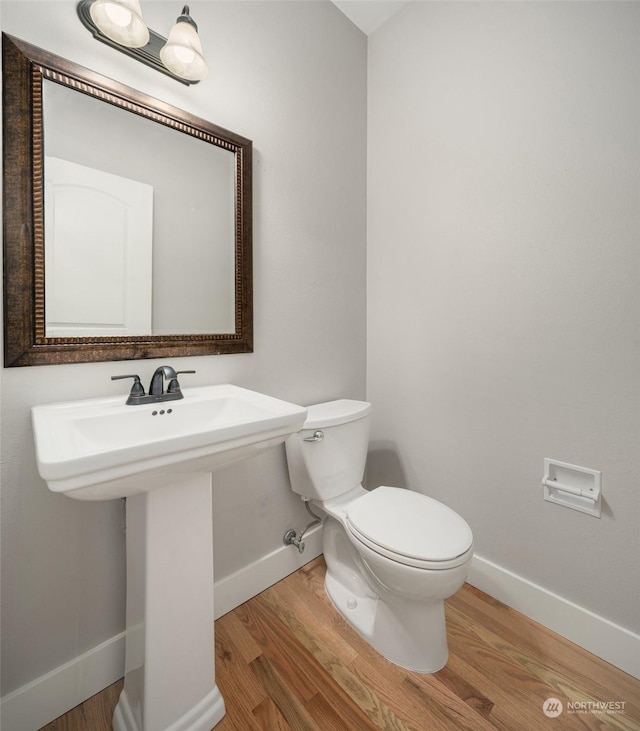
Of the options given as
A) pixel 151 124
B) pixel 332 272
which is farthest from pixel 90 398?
pixel 332 272

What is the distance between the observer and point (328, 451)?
55.1 inches

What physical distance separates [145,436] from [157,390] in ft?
0.47

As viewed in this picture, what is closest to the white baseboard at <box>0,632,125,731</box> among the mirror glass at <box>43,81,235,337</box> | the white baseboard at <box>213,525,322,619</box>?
the white baseboard at <box>213,525,322,619</box>

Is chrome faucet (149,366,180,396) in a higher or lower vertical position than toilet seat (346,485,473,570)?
higher

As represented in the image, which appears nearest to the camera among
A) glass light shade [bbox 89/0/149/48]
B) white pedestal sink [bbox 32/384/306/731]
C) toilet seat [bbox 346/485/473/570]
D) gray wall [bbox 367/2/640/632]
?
white pedestal sink [bbox 32/384/306/731]

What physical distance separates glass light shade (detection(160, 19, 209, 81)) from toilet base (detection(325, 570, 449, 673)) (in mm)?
1811

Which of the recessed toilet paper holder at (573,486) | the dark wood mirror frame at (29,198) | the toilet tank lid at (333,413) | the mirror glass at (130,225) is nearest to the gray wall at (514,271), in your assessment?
the recessed toilet paper holder at (573,486)

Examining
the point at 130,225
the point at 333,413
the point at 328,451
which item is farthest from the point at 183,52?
the point at 328,451

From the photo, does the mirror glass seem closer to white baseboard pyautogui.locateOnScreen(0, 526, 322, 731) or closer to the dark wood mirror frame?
the dark wood mirror frame

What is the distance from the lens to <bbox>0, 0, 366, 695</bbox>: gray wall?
946 mm

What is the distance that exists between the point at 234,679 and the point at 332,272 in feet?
5.16

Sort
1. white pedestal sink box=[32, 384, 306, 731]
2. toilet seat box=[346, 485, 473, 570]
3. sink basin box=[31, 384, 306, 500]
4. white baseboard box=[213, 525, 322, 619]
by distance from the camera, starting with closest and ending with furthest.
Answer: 1. sink basin box=[31, 384, 306, 500]
2. white pedestal sink box=[32, 384, 306, 731]
3. toilet seat box=[346, 485, 473, 570]
4. white baseboard box=[213, 525, 322, 619]

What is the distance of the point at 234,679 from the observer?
111cm

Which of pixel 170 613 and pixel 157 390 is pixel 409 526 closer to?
pixel 170 613
